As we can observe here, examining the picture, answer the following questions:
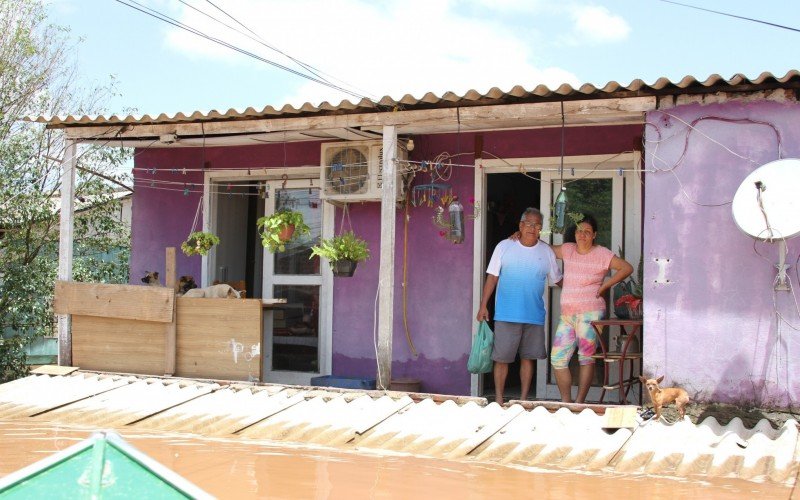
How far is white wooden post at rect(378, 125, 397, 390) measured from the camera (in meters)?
8.73

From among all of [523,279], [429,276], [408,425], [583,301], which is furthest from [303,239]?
[408,425]

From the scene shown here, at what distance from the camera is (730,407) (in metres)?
7.47

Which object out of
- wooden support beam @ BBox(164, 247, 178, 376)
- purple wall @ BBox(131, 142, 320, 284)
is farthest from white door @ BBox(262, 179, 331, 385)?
wooden support beam @ BBox(164, 247, 178, 376)

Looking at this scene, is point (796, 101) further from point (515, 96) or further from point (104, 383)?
point (104, 383)

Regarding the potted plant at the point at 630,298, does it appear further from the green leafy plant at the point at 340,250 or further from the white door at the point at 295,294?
the white door at the point at 295,294

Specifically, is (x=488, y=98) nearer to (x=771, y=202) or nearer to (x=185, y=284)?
(x=771, y=202)

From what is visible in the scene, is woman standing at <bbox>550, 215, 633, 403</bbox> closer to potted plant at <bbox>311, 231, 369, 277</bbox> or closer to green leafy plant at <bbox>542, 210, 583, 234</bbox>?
green leafy plant at <bbox>542, 210, 583, 234</bbox>

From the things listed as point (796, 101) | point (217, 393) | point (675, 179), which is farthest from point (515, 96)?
point (217, 393)

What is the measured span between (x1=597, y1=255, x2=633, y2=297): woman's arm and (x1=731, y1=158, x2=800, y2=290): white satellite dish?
3.94 ft

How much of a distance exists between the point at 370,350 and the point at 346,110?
9.48ft

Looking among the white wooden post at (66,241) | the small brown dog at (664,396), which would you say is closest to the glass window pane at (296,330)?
the white wooden post at (66,241)

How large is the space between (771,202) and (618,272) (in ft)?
5.17

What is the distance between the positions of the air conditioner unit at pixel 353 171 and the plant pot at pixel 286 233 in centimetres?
74

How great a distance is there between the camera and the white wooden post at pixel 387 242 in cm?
873
